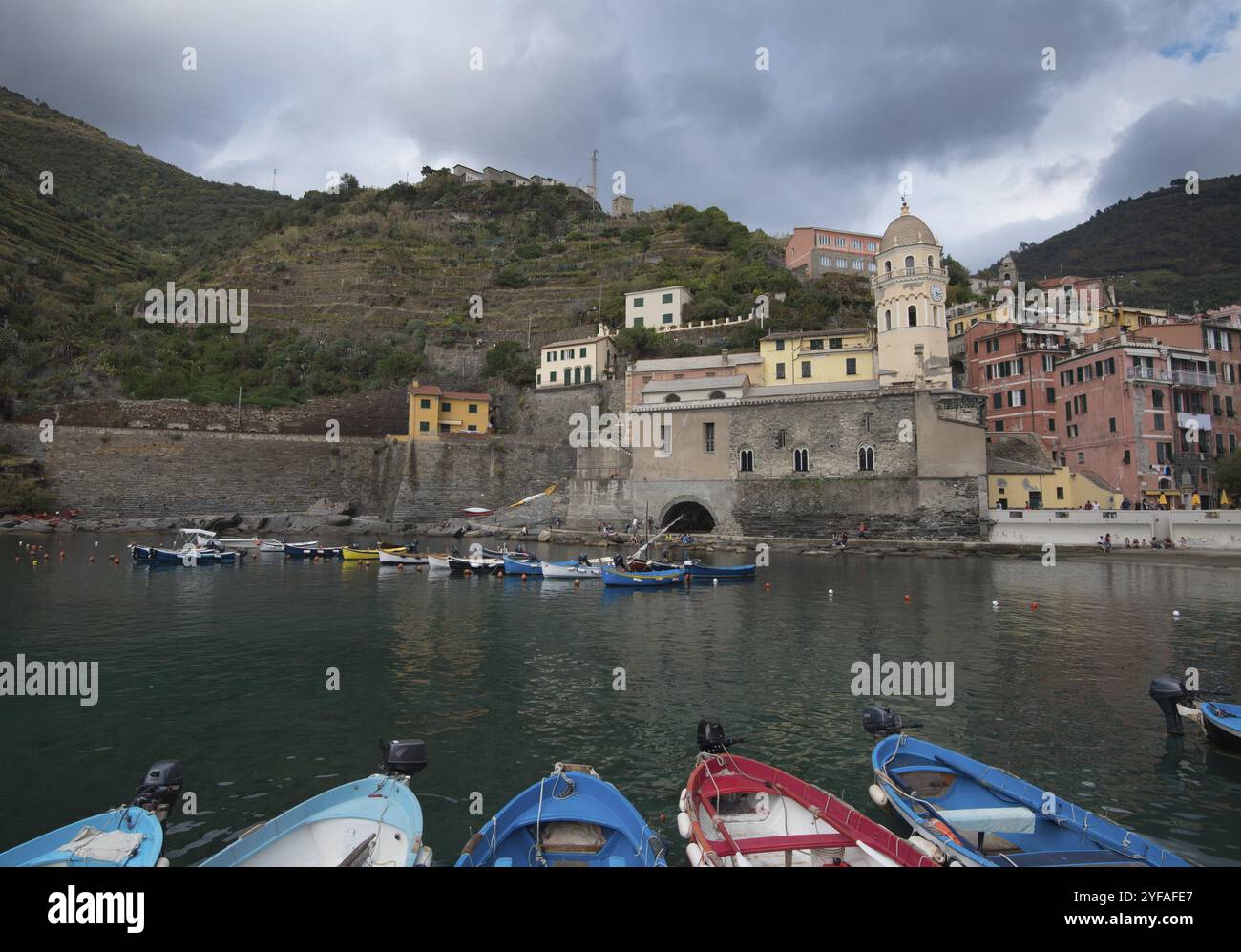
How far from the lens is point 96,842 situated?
5555 millimetres

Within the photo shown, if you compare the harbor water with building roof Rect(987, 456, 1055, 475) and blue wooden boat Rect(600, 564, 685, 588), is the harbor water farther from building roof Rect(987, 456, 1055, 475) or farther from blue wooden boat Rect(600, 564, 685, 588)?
building roof Rect(987, 456, 1055, 475)

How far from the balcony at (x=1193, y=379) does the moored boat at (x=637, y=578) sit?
106ft

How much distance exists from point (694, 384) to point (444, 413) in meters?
18.6

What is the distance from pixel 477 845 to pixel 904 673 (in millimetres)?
9541

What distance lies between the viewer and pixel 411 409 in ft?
160

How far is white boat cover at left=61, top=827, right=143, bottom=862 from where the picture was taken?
17.6ft

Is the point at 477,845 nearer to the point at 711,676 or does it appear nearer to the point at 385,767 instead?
the point at 385,767

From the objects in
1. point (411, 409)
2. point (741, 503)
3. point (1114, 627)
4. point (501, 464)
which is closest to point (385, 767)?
point (1114, 627)

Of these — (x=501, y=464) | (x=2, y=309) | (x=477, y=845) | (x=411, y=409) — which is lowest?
(x=477, y=845)

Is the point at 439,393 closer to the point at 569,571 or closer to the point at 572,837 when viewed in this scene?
the point at 569,571

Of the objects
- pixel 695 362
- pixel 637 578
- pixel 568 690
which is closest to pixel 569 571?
pixel 637 578

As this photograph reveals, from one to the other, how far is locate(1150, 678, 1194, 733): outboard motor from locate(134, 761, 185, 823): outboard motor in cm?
1190

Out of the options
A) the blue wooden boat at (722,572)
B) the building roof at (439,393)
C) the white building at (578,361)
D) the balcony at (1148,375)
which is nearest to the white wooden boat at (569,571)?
the blue wooden boat at (722,572)
